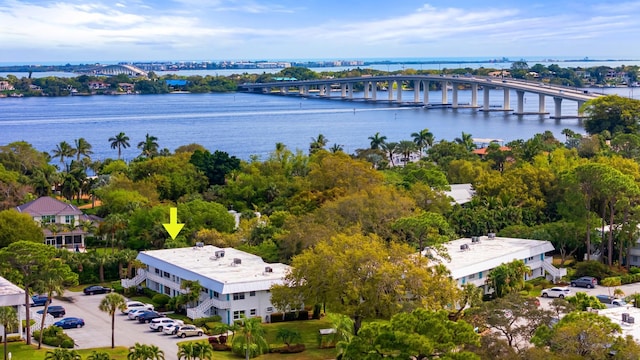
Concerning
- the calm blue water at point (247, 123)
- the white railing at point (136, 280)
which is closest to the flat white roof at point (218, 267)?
the white railing at point (136, 280)

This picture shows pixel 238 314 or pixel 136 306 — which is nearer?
pixel 238 314

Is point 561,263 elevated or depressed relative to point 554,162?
depressed

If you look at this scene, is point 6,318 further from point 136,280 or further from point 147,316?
point 136,280

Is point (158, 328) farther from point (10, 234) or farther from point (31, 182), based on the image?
point (31, 182)

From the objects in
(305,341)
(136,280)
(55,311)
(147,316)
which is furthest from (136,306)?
(305,341)

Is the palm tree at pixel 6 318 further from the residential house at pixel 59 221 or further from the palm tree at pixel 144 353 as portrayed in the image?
the residential house at pixel 59 221

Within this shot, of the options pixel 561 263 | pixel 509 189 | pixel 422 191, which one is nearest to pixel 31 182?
pixel 422 191
